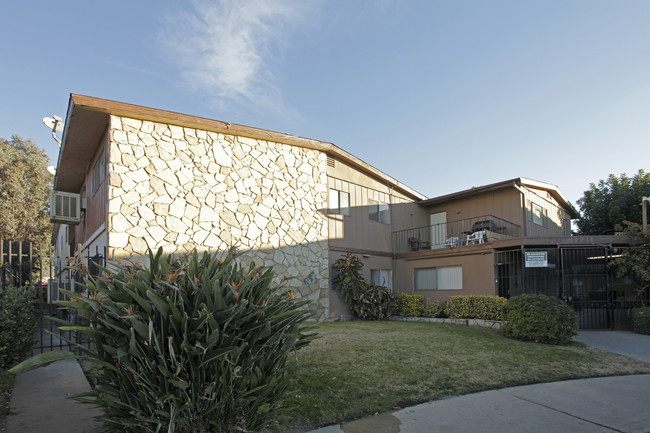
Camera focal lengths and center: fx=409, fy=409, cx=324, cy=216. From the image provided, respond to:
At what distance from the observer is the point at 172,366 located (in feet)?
9.37

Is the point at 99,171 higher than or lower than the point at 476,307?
higher

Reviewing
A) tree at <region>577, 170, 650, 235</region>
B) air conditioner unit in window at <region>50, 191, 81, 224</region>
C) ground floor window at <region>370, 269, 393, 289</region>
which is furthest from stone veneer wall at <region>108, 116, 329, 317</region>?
tree at <region>577, 170, 650, 235</region>

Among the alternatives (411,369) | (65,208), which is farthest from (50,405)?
(65,208)

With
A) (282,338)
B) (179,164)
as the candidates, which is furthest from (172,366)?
(179,164)

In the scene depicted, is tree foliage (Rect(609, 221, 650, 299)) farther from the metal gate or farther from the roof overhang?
the roof overhang

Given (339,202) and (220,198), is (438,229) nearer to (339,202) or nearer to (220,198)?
(339,202)

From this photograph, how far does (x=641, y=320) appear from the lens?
38.1 ft

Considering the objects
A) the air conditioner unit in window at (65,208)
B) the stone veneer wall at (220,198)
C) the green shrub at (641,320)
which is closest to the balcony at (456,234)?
the green shrub at (641,320)

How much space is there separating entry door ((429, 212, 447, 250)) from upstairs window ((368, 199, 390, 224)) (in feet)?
8.93

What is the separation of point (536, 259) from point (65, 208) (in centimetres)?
1554

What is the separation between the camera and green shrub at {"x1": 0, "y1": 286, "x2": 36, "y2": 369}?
595 cm

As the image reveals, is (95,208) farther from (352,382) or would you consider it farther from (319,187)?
(352,382)

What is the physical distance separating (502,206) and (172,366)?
53.9 feet

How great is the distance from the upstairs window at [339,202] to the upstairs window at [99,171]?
7.12m
